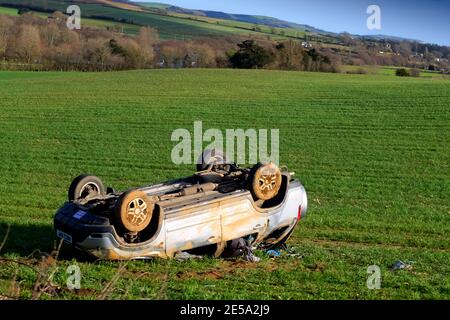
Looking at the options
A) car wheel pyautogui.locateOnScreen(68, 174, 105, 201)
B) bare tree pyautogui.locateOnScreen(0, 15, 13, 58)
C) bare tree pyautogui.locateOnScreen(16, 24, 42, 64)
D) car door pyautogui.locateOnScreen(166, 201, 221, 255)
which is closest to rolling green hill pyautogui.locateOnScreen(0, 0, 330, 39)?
bare tree pyautogui.locateOnScreen(0, 15, 13, 58)

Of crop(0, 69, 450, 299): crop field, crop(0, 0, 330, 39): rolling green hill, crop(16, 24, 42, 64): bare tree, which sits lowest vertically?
crop(0, 69, 450, 299): crop field

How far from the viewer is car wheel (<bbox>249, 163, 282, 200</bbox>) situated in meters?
9.48

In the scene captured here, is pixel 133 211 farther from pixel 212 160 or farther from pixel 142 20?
pixel 142 20

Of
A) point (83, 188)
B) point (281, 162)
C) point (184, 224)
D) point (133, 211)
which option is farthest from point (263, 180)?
point (281, 162)

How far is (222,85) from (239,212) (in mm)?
36614

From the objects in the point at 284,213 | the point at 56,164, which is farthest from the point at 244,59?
the point at 284,213

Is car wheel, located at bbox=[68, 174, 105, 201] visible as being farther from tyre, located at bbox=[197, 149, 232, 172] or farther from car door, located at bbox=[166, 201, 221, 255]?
tyre, located at bbox=[197, 149, 232, 172]

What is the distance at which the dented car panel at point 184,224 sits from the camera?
8.29m

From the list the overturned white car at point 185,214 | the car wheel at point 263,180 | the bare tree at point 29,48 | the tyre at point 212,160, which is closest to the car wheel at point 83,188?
the overturned white car at point 185,214

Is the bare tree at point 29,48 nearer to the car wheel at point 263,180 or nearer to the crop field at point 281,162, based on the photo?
the crop field at point 281,162

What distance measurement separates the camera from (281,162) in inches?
825

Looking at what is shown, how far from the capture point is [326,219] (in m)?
13.0

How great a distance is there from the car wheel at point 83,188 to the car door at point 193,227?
5.73 ft

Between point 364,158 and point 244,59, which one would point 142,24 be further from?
point 364,158
